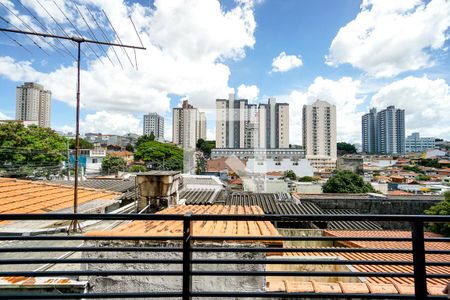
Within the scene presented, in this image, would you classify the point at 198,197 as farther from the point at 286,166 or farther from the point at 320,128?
the point at 320,128

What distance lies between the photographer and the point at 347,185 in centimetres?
2888

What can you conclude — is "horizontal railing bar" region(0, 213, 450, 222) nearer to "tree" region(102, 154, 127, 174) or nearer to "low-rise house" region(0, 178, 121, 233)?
"low-rise house" region(0, 178, 121, 233)

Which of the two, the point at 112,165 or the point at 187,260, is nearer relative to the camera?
the point at 187,260

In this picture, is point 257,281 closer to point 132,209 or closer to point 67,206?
point 132,209

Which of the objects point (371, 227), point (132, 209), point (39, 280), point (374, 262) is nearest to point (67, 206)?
point (132, 209)

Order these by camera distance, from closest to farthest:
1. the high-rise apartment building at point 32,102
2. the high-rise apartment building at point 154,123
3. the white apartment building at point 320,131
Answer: the high-rise apartment building at point 32,102 → the white apartment building at point 320,131 → the high-rise apartment building at point 154,123

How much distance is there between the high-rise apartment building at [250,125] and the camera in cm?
6165

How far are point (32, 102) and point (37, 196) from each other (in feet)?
239

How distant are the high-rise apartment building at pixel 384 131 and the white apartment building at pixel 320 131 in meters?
50.2

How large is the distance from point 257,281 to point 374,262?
6.45 ft

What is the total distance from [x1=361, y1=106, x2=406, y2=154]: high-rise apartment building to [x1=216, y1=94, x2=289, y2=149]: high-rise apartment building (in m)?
67.2

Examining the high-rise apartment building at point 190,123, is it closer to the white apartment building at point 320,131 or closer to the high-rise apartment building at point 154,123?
the white apartment building at point 320,131

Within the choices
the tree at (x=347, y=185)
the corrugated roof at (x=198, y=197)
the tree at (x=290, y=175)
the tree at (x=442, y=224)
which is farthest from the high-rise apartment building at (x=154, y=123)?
the tree at (x=442, y=224)

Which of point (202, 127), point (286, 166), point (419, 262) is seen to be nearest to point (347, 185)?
point (286, 166)
